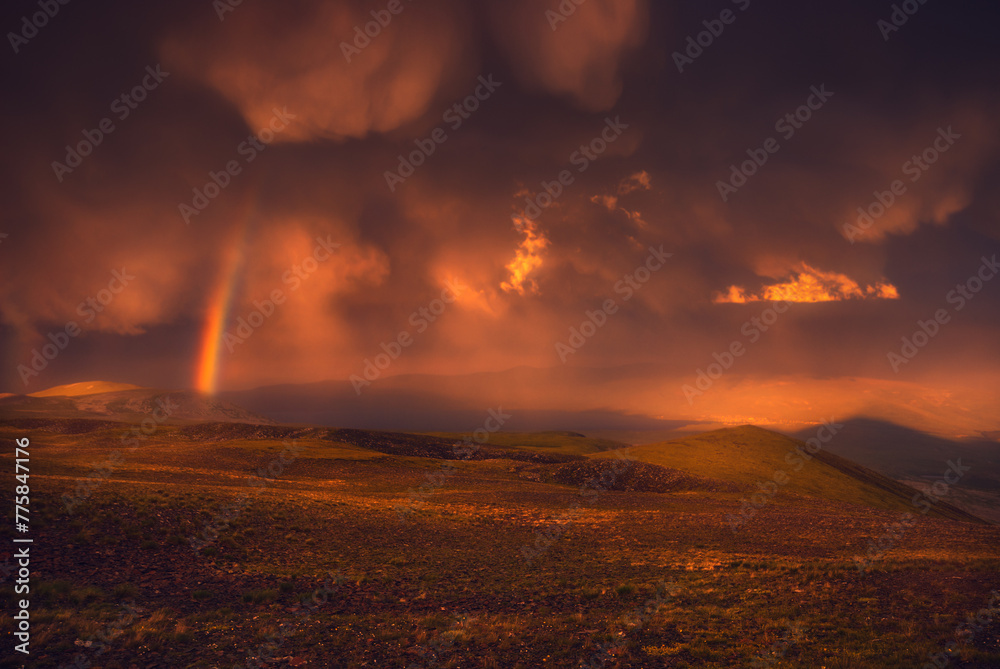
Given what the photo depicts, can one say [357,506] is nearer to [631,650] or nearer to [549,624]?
[549,624]

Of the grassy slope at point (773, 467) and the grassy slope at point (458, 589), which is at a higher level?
the grassy slope at point (458, 589)

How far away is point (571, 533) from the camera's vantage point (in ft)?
105

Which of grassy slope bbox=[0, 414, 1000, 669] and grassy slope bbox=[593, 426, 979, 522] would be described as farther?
grassy slope bbox=[593, 426, 979, 522]

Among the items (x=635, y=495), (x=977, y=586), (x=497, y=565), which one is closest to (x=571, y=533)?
(x=497, y=565)

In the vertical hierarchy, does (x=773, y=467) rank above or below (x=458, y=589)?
below

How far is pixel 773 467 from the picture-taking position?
8219 centimetres

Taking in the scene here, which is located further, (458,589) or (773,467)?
(773,467)

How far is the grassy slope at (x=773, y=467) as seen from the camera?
2776 inches

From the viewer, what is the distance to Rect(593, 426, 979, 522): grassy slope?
70.5 m

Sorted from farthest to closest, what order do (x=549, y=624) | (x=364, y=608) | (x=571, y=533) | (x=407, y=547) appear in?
(x=571, y=533) < (x=407, y=547) < (x=364, y=608) < (x=549, y=624)

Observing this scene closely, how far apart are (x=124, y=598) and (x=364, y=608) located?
8216mm

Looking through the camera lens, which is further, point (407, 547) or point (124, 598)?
point (407, 547)

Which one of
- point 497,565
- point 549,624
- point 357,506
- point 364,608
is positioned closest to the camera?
point 549,624

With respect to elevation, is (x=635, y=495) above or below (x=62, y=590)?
below
